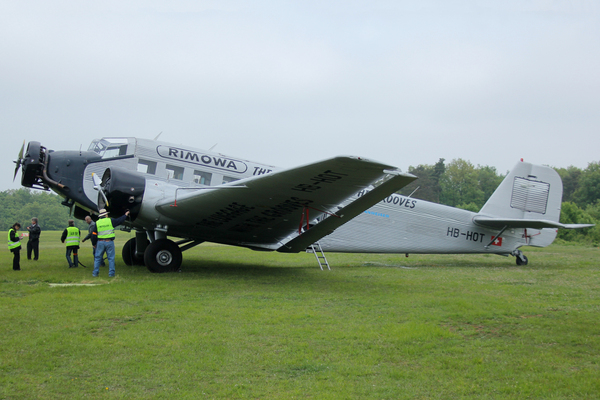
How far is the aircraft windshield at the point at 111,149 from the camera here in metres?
10.4

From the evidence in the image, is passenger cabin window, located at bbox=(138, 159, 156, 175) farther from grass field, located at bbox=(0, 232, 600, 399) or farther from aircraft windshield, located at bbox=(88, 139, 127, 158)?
grass field, located at bbox=(0, 232, 600, 399)

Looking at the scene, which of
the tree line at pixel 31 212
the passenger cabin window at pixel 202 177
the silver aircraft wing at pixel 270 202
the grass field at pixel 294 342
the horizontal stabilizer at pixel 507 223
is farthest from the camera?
the tree line at pixel 31 212

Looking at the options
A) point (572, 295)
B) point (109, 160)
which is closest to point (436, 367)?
point (572, 295)

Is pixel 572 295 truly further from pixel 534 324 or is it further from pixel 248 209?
pixel 248 209

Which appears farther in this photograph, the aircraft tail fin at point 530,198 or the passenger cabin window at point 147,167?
the aircraft tail fin at point 530,198

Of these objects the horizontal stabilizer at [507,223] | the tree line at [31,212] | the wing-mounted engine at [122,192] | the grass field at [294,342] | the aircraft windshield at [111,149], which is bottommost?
the tree line at [31,212]

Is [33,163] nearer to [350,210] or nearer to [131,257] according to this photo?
[131,257]

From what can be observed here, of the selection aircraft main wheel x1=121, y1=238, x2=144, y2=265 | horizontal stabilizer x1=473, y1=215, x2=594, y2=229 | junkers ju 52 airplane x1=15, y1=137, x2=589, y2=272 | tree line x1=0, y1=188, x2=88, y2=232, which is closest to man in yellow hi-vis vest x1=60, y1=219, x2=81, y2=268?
junkers ju 52 airplane x1=15, y1=137, x2=589, y2=272

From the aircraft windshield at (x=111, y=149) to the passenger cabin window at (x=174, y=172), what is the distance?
1.12 meters

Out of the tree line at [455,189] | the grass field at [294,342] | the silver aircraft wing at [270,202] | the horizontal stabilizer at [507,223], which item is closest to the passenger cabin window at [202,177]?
the silver aircraft wing at [270,202]

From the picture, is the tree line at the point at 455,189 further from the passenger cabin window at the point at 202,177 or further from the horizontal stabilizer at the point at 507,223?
the passenger cabin window at the point at 202,177

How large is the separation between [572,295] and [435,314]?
333cm

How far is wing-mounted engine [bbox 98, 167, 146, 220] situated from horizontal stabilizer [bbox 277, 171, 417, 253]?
3489 millimetres

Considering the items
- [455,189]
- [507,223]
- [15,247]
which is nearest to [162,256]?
[15,247]
